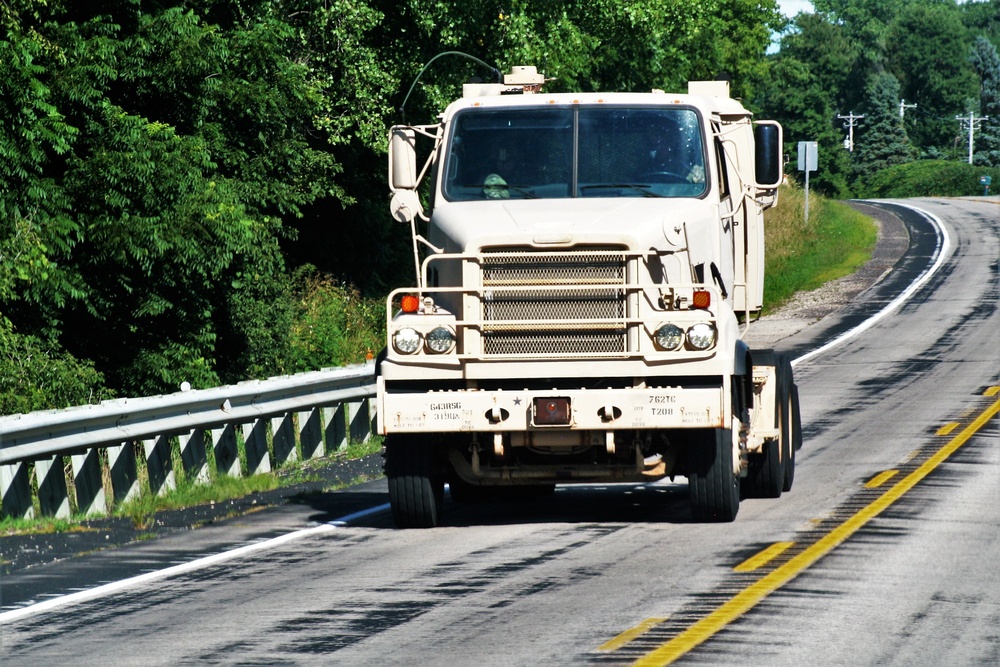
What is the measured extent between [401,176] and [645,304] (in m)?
2.38

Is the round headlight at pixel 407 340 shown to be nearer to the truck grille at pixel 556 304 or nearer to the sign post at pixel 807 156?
the truck grille at pixel 556 304

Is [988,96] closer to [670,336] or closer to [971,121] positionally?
[971,121]

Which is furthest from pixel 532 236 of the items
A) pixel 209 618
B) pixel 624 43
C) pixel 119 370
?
pixel 624 43

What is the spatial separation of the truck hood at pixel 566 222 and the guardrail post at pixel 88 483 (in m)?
3.49

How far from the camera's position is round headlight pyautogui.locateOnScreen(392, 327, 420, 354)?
1155 centimetres

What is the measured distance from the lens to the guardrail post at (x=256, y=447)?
16.0 m

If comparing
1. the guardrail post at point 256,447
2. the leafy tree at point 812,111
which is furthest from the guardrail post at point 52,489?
the leafy tree at point 812,111

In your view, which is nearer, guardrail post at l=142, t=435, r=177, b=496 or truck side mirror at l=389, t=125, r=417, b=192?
truck side mirror at l=389, t=125, r=417, b=192

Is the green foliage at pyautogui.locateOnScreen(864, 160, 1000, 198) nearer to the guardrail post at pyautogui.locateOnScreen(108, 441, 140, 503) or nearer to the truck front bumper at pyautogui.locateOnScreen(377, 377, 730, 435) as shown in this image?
the guardrail post at pyautogui.locateOnScreen(108, 441, 140, 503)

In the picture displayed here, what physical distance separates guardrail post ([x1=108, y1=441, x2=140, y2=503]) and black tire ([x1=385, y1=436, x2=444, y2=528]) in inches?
117

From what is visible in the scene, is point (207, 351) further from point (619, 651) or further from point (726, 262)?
point (619, 651)

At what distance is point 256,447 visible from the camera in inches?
634

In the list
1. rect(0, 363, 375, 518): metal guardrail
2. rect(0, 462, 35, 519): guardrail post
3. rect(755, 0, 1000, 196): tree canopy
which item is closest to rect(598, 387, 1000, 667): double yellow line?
rect(0, 363, 375, 518): metal guardrail

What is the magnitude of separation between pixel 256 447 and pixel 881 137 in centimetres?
13469
